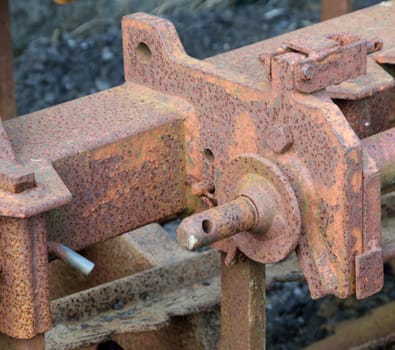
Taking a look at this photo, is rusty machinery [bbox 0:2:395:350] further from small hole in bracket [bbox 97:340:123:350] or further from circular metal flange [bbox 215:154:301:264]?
small hole in bracket [bbox 97:340:123:350]

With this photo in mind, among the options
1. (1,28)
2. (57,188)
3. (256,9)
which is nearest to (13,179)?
(57,188)

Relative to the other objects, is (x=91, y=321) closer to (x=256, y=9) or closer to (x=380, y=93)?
(x=380, y=93)

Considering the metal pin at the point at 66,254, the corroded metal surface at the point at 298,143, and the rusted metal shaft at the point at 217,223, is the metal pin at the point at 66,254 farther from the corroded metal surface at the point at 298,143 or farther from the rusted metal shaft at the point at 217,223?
the corroded metal surface at the point at 298,143

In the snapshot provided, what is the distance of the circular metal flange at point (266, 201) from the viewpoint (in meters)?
2.01

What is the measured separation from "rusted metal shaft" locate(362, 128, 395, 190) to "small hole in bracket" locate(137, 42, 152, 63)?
513 millimetres

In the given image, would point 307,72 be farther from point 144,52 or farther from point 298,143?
point 144,52

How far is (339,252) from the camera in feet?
6.46

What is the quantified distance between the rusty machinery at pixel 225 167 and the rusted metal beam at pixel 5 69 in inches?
83.6

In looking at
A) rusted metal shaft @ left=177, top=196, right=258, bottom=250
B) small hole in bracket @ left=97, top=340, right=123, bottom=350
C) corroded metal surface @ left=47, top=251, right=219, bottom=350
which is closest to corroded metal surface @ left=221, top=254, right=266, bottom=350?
rusted metal shaft @ left=177, top=196, right=258, bottom=250

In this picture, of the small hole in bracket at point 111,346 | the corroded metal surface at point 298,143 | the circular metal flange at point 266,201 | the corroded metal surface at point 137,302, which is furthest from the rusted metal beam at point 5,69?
the circular metal flange at point 266,201

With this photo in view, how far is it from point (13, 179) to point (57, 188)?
83 mm

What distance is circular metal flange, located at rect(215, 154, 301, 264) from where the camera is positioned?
2.01m

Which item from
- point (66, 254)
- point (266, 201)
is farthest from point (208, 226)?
point (66, 254)

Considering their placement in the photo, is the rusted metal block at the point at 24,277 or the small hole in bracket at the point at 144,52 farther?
the small hole in bracket at the point at 144,52
